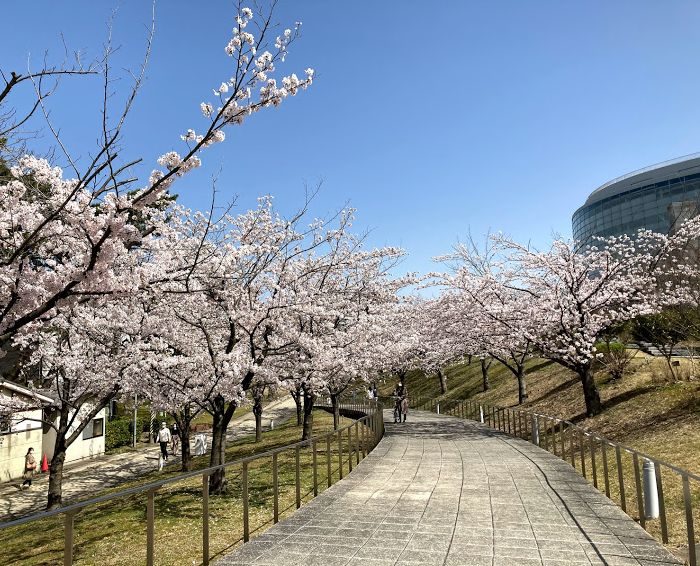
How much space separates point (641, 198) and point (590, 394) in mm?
76179

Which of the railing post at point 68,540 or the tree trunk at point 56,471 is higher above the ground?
the railing post at point 68,540

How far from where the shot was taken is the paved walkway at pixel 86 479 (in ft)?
60.0

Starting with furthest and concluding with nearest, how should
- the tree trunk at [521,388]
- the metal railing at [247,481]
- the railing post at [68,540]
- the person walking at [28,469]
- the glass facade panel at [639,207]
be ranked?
the glass facade panel at [639,207], the tree trunk at [521,388], the person walking at [28,469], the metal railing at [247,481], the railing post at [68,540]

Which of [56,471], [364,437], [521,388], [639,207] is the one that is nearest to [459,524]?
[364,437]

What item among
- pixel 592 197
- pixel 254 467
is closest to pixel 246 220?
pixel 254 467

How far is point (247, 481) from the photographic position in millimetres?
8133

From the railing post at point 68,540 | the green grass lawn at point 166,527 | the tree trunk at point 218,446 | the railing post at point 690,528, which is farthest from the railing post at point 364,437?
the railing post at point 68,540

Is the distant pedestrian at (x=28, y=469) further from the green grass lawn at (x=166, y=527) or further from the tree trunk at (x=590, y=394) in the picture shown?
the tree trunk at (x=590, y=394)

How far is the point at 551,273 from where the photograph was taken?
2025 cm

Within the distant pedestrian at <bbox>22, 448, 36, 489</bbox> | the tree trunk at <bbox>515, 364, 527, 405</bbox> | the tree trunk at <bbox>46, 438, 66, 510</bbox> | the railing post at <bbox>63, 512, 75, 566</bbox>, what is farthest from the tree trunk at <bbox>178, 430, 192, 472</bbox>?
the railing post at <bbox>63, 512, 75, 566</bbox>

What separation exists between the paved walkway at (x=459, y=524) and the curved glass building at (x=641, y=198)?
6822cm

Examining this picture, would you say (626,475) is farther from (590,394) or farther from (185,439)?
(185,439)

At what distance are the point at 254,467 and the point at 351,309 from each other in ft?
20.2

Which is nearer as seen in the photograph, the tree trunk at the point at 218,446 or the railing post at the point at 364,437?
the tree trunk at the point at 218,446
